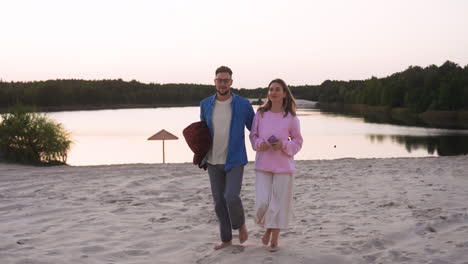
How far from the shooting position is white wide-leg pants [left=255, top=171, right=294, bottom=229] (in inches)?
169

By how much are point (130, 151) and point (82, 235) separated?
1055 inches

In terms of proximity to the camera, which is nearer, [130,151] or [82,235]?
[82,235]

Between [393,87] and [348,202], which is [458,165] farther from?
[393,87]

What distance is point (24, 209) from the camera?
6520mm

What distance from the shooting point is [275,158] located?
431cm

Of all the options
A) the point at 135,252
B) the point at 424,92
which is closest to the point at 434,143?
the point at 135,252

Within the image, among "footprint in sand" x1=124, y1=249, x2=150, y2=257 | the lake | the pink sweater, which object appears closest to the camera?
the pink sweater

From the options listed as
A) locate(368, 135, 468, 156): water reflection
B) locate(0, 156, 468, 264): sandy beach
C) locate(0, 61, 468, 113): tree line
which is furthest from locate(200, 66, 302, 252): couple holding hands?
locate(0, 61, 468, 113): tree line

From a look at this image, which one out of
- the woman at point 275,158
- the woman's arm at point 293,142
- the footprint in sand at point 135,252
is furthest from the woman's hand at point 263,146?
the footprint in sand at point 135,252

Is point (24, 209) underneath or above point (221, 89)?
underneath

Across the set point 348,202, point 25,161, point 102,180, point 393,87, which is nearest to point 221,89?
point 348,202

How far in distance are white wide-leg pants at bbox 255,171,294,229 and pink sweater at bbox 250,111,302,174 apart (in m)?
0.08

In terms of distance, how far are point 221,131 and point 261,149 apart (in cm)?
43

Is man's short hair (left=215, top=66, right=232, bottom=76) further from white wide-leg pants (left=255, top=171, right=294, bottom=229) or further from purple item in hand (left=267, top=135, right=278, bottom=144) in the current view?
white wide-leg pants (left=255, top=171, right=294, bottom=229)
